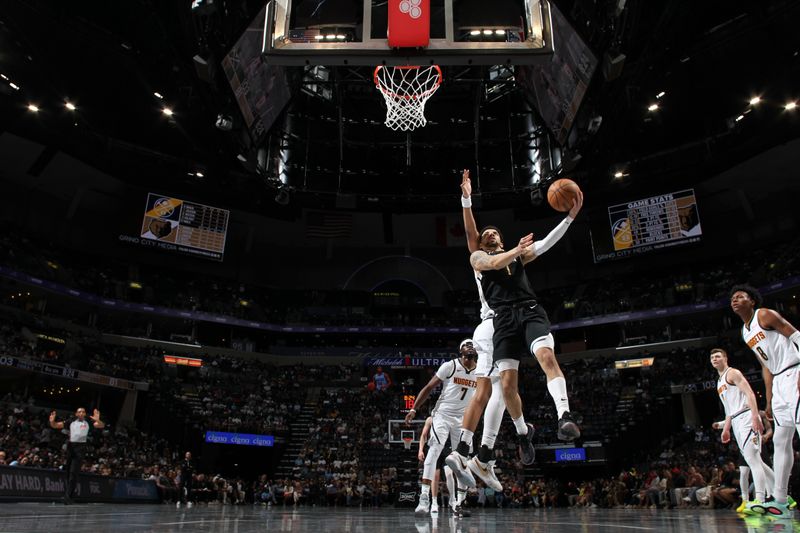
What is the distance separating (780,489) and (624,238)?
2664 centimetres

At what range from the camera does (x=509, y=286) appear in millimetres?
5840

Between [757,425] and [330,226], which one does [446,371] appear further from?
[330,226]

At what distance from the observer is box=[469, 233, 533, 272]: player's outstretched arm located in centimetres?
547

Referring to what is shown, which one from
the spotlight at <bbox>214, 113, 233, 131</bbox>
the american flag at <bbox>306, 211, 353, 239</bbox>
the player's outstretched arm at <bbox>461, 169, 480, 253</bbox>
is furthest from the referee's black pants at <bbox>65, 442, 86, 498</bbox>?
the american flag at <bbox>306, 211, 353, 239</bbox>

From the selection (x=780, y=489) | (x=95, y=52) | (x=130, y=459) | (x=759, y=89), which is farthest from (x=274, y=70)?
(x=759, y=89)

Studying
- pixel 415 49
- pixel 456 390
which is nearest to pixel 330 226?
pixel 415 49

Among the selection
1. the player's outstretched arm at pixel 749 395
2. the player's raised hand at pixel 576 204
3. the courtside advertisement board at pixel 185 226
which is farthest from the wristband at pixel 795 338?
the courtside advertisement board at pixel 185 226

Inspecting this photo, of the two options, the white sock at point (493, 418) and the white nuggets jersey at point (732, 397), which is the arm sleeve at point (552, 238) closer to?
the white sock at point (493, 418)

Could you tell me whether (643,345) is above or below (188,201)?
below

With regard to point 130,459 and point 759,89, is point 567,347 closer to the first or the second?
point 759,89

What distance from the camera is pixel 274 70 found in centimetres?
1873

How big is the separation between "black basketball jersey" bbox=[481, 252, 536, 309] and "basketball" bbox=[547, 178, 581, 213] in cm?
72

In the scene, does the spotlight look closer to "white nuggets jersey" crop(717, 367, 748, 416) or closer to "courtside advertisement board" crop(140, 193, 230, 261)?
"courtside advertisement board" crop(140, 193, 230, 261)

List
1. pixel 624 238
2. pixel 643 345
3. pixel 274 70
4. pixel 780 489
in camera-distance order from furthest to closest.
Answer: pixel 643 345 → pixel 624 238 → pixel 274 70 → pixel 780 489
